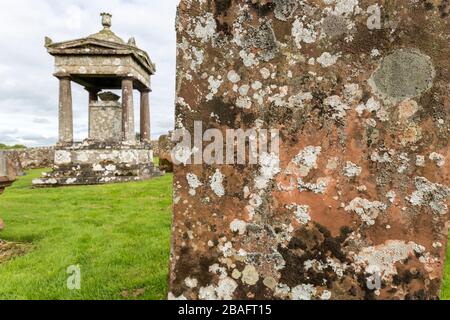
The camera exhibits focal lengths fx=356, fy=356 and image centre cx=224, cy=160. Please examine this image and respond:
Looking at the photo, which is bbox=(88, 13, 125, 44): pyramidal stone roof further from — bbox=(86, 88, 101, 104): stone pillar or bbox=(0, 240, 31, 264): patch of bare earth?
bbox=(0, 240, 31, 264): patch of bare earth

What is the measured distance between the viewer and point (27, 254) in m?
5.79

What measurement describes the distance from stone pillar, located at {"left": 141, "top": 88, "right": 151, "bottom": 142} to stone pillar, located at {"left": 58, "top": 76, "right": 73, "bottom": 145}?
12.7 ft

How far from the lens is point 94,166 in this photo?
53.2ft

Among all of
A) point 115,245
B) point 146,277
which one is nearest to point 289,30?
point 146,277

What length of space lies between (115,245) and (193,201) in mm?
3916

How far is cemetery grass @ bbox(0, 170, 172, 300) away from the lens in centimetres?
429

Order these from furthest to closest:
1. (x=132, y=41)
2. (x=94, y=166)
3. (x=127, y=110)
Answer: (x=132, y=41) < (x=127, y=110) < (x=94, y=166)

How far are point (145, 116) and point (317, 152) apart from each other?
1838cm

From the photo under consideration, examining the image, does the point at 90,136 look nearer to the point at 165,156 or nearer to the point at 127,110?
the point at 127,110

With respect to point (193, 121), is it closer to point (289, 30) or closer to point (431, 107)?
point (289, 30)

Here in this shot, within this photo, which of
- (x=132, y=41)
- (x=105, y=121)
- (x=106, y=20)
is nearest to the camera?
(x=132, y=41)

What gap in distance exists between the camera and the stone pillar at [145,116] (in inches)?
777

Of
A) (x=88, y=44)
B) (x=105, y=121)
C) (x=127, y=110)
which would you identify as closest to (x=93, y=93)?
(x=105, y=121)

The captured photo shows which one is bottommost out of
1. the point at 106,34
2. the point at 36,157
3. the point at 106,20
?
the point at 36,157
